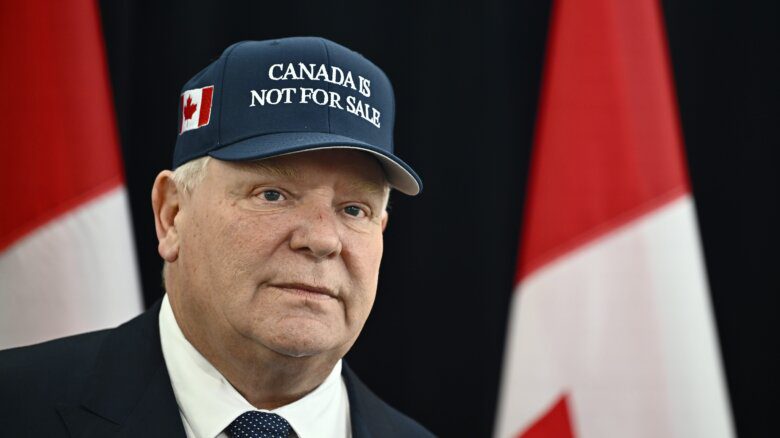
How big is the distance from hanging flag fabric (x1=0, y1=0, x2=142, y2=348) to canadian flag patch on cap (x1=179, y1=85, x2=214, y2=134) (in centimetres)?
56

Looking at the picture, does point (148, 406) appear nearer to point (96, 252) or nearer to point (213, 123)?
point (213, 123)

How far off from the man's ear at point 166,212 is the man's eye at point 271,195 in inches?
5.9

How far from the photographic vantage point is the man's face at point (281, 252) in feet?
4.43

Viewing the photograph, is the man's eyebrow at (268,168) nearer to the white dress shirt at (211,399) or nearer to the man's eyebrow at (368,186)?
the man's eyebrow at (368,186)

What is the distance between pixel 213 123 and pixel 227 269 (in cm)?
21

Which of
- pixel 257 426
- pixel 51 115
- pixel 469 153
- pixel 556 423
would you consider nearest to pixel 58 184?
pixel 51 115

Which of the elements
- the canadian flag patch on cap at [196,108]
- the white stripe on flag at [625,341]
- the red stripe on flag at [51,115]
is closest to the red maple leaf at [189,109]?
the canadian flag patch on cap at [196,108]

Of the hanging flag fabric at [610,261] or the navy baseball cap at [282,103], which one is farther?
the hanging flag fabric at [610,261]

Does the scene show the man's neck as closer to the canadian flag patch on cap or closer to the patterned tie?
the patterned tie

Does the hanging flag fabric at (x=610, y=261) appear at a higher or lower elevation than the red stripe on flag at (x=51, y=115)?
lower

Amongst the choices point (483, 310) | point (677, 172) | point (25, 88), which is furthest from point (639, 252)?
point (25, 88)

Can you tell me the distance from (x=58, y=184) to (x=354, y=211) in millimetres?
797

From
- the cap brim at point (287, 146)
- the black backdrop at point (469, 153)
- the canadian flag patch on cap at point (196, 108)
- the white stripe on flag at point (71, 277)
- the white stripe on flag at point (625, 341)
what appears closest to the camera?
the cap brim at point (287, 146)

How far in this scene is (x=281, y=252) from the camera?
136cm
